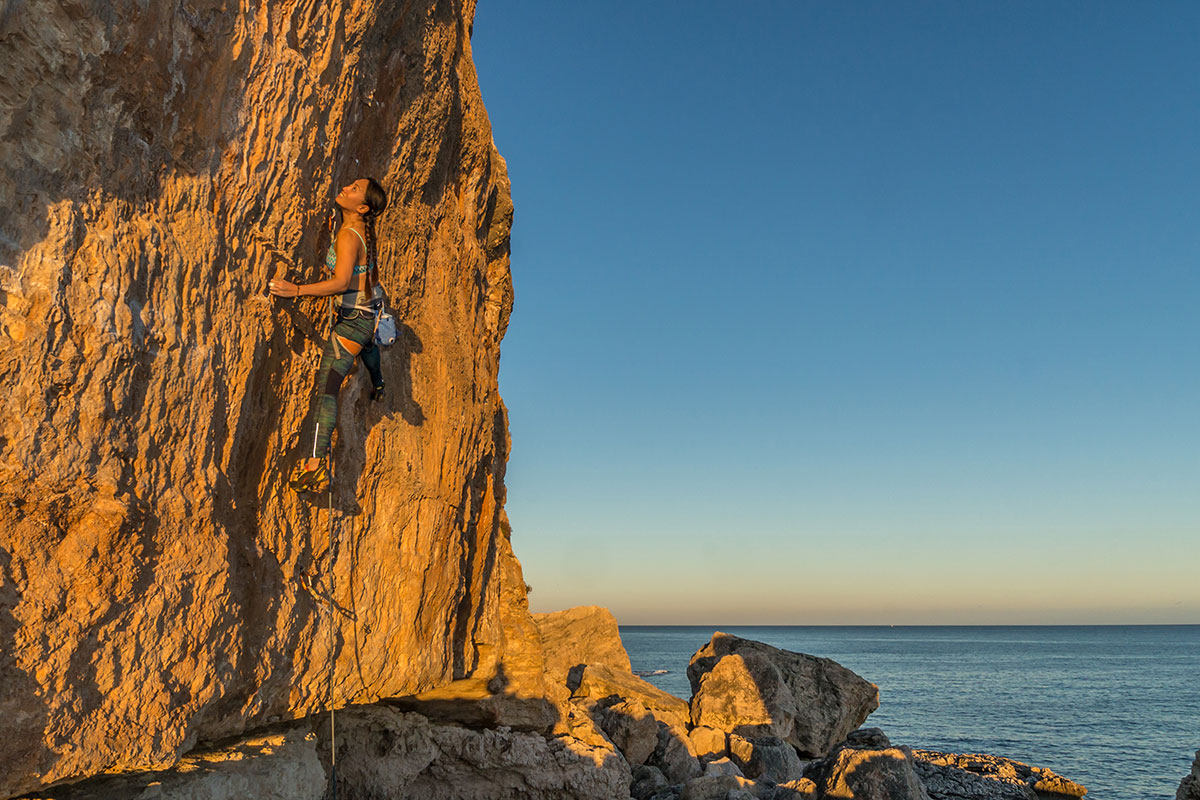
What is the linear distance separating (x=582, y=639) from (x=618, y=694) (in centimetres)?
529

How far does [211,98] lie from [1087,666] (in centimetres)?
9723

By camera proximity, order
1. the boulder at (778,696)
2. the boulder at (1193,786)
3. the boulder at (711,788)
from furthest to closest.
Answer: the boulder at (778,696), the boulder at (711,788), the boulder at (1193,786)

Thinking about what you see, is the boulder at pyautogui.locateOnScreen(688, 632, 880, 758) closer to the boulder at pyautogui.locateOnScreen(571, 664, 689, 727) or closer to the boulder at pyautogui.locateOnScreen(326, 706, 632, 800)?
the boulder at pyautogui.locateOnScreen(571, 664, 689, 727)

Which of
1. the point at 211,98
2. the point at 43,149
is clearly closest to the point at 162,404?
the point at 43,149

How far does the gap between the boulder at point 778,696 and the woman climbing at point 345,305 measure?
1799 cm

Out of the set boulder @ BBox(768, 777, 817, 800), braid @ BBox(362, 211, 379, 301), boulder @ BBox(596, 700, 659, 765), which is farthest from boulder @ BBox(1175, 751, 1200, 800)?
braid @ BBox(362, 211, 379, 301)

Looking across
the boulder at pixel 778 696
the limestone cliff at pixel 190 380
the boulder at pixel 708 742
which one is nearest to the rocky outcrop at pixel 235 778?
the limestone cliff at pixel 190 380

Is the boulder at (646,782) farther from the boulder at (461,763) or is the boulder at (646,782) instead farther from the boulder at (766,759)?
the boulder at (461,763)

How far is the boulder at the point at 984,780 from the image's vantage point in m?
20.6

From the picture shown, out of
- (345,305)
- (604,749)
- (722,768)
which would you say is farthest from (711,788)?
(345,305)

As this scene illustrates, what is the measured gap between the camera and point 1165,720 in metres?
40.3

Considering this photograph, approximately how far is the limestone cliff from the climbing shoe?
19 cm

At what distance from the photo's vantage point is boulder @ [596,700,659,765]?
17.1 metres

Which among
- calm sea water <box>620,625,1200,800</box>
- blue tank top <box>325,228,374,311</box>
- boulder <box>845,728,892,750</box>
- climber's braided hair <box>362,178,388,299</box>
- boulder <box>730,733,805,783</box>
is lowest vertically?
calm sea water <box>620,625,1200,800</box>
